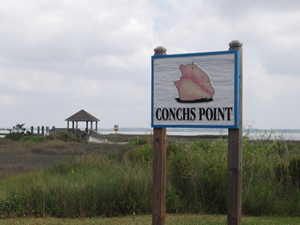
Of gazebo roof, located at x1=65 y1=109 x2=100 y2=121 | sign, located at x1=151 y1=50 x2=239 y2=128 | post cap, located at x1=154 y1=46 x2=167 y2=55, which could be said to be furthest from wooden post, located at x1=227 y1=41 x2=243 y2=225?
gazebo roof, located at x1=65 y1=109 x2=100 y2=121

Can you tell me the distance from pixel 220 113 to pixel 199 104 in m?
0.34

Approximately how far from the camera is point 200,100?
237 inches

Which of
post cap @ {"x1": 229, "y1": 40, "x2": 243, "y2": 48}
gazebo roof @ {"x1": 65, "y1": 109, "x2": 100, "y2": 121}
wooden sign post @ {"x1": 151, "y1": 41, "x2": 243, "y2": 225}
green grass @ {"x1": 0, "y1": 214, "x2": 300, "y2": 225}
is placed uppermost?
gazebo roof @ {"x1": 65, "y1": 109, "x2": 100, "y2": 121}

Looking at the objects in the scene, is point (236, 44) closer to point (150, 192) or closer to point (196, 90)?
point (196, 90)

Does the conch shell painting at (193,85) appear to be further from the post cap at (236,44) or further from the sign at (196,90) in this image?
the post cap at (236,44)

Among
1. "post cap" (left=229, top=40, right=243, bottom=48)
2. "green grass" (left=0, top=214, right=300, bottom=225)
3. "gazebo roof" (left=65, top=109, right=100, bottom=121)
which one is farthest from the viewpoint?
"gazebo roof" (left=65, top=109, right=100, bottom=121)

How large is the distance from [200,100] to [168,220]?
2.88 metres

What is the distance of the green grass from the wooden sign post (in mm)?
1528

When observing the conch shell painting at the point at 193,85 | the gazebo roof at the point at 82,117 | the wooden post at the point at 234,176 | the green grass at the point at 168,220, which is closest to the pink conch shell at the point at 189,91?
the conch shell painting at the point at 193,85

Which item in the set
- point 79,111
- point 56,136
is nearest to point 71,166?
point 56,136

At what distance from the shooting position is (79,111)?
165 feet

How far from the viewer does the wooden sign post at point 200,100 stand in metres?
5.75

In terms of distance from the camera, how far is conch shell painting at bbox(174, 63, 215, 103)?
6.00 metres

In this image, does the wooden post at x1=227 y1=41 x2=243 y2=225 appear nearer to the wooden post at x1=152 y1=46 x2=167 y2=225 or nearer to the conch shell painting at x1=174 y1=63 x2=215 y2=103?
the conch shell painting at x1=174 y1=63 x2=215 y2=103
